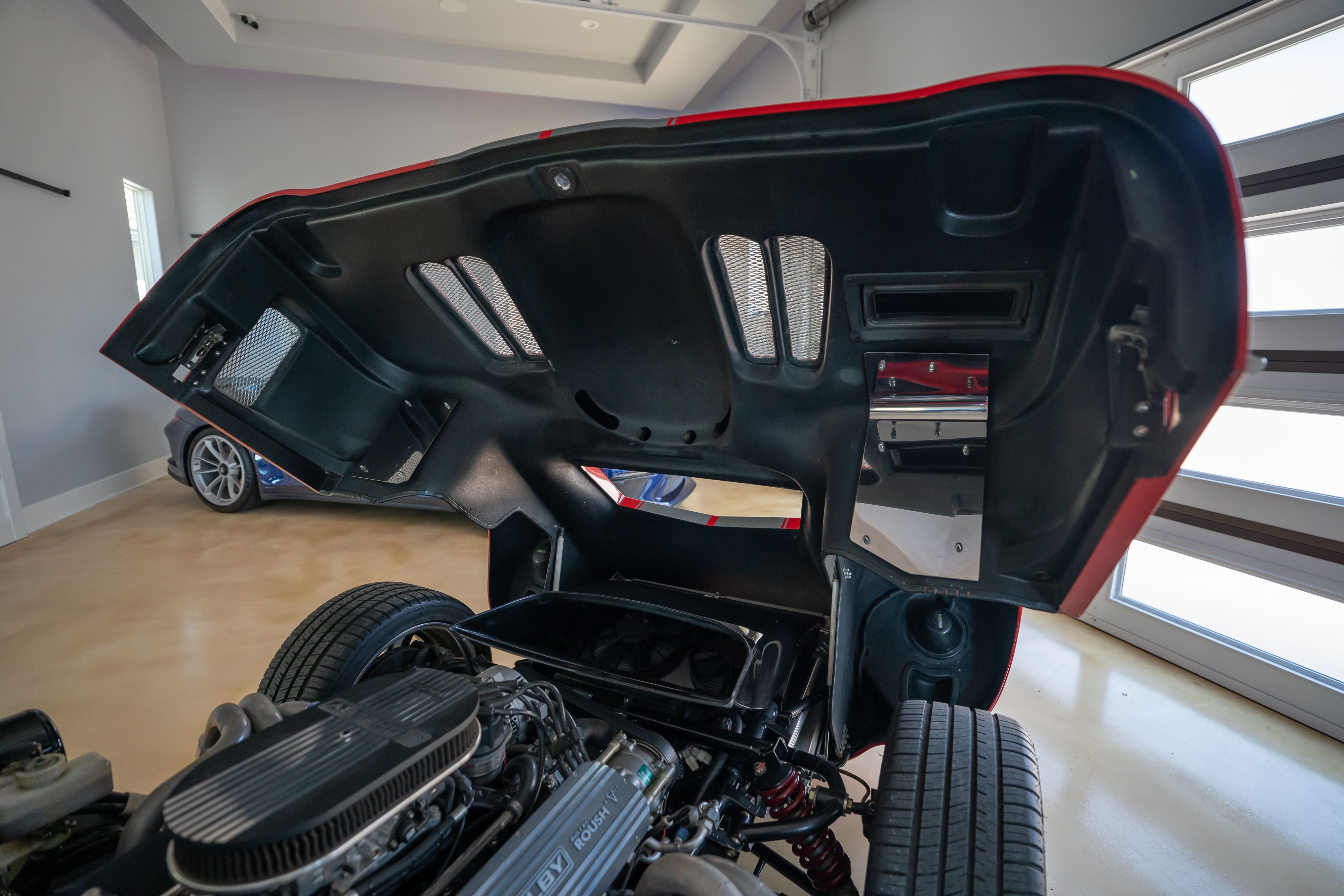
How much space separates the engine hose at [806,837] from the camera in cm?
134

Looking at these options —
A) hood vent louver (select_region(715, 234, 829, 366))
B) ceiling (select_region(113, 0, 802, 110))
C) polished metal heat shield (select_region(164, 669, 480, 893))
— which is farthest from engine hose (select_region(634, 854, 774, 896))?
ceiling (select_region(113, 0, 802, 110))

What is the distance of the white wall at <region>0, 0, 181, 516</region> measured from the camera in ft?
15.0

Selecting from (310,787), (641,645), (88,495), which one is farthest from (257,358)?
(88,495)

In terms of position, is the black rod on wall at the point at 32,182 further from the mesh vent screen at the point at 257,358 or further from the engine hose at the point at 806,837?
the engine hose at the point at 806,837

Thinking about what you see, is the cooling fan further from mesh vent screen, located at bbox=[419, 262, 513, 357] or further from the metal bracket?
the metal bracket

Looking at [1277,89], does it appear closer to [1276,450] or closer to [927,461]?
[1276,450]

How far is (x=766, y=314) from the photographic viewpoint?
1260mm

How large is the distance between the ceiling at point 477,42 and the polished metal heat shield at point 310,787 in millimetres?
5353

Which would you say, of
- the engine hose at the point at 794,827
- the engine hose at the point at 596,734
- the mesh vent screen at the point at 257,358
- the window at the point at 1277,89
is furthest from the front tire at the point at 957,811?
the window at the point at 1277,89

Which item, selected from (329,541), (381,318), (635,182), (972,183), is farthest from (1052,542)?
(329,541)

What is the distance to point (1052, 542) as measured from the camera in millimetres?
1125

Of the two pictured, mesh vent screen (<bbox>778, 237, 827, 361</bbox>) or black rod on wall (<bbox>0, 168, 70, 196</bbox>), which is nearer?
mesh vent screen (<bbox>778, 237, 827, 361</bbox>)

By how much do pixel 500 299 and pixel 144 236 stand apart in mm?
7352

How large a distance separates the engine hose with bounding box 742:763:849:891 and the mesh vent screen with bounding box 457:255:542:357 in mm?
1052
